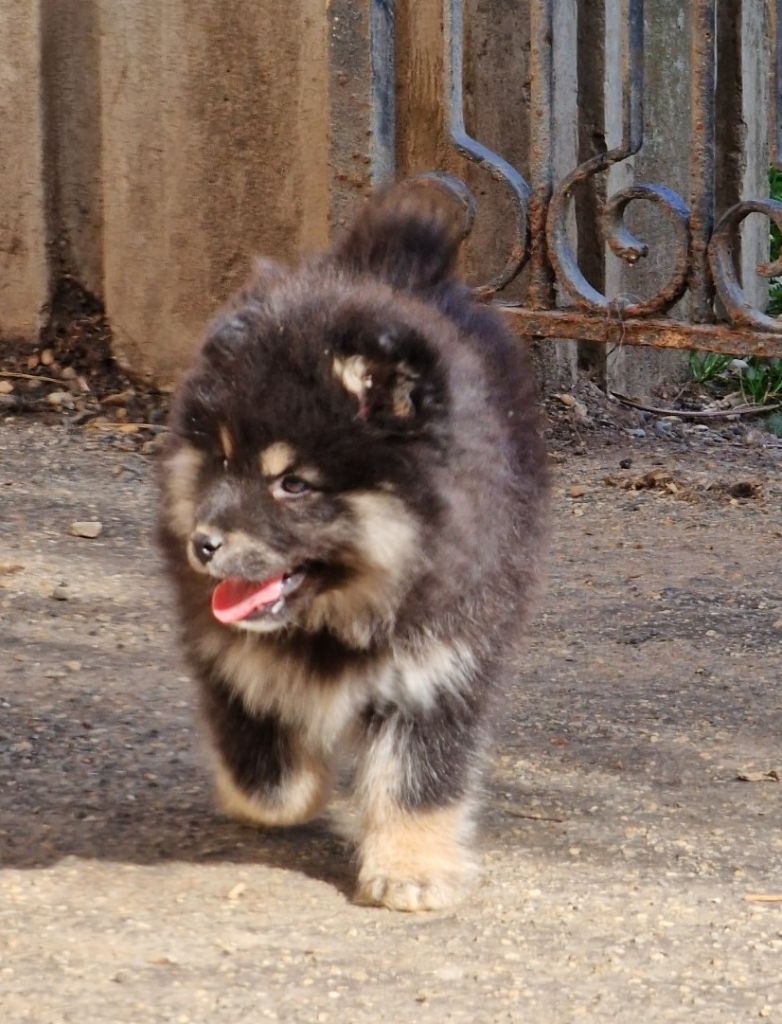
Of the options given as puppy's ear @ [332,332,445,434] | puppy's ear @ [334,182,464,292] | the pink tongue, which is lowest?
the pink tongue

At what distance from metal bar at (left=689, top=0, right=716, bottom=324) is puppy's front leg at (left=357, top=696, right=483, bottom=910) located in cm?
256

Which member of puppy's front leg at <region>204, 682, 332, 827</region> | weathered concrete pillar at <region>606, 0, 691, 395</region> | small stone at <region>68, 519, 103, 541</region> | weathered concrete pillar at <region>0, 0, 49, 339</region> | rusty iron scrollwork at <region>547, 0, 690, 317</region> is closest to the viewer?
puppy's front leg at <region>204, 682, 332, 827</region>

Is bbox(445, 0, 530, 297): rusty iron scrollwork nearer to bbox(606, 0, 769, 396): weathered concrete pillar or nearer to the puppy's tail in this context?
bbox(606, 0, 769, 396): weathered concrete pillar

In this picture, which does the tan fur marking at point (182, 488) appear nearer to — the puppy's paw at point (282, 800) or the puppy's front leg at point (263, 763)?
the puppy's front leg at point (263, 763)

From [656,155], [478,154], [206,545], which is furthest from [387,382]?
[656,155]

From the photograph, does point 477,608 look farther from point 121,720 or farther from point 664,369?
point 664,369

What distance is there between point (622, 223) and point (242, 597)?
301 cm

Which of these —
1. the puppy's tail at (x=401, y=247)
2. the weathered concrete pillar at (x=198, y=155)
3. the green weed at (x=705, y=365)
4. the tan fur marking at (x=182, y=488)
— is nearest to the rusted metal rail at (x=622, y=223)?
the weathered concrete pillar at (x=198, y=155)

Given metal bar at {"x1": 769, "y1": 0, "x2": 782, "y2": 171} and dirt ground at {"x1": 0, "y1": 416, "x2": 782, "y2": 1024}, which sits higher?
metal bar at {"x1": 769, "y1": 0, "x2": 782, "y2": 171}

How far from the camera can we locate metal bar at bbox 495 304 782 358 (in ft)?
16.8

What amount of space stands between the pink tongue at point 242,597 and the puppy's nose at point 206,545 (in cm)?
10

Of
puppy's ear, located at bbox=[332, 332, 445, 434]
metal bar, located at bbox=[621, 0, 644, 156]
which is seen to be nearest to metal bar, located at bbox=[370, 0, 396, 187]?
metal bar, located at bbox=[621, 0, 644, 156]

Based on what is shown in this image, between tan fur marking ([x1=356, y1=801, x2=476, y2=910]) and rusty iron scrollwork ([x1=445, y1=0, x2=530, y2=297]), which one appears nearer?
tan fur marking ([x1=356, y1=801, x2=476, y2=910])

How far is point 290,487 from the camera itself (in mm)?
2777
